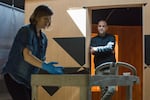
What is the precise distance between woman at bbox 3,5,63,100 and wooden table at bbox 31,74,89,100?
366 millimetres

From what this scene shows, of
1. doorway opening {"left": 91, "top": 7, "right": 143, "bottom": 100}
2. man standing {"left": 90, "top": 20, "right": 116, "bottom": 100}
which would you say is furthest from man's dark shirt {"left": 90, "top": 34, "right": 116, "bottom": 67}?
doorway opening {"left": 91, "top": 7, "right": 143, "bottom": 100}

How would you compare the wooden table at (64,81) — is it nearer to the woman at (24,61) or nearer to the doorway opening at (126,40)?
the woman at (24,61)

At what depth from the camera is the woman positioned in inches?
110

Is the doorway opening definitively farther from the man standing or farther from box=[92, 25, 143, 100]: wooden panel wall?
the man standing

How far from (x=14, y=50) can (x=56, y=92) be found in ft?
8.08

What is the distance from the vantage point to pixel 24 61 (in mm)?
2875

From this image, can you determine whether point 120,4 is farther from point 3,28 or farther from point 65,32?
point 3,28

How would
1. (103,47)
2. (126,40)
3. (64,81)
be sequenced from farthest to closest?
1. (126,40)
2. (103,47)
3. (64,81)

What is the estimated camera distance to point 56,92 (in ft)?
17.2

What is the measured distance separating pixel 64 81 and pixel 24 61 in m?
0.67

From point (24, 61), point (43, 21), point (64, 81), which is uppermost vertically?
point (43, 21)

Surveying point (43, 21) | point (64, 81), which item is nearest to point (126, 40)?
point (43, 21)

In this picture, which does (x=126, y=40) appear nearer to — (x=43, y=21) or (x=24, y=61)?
(x=43, y=21)

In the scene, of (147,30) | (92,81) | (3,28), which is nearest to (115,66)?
(92,81)
